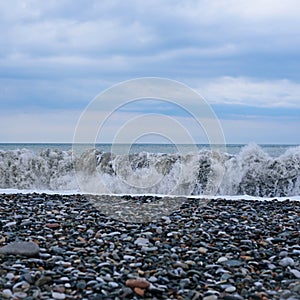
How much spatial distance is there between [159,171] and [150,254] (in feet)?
28.5

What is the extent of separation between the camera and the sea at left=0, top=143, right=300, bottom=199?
1256 centimetres

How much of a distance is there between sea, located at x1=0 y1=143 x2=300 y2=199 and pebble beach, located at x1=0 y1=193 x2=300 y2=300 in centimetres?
520

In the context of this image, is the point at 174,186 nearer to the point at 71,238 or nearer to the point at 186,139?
the point at 186,139

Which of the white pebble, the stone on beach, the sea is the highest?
the sea

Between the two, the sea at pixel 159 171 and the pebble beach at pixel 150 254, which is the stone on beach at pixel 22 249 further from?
the sea at pixel 159 171

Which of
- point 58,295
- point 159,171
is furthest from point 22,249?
point 159,171

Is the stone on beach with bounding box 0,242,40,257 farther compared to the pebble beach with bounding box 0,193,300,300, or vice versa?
the stone on beach with bounding box 0,242,40,257

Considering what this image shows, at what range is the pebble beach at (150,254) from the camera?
3.95 meters

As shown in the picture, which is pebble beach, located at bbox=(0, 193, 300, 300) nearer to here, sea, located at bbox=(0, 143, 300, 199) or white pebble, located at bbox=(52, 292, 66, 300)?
white pebble, located at bbox=(52, 292, 66, 300)

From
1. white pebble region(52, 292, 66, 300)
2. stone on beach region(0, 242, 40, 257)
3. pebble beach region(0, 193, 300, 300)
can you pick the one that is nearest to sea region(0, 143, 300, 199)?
pebble beach region(0, 193, 300, 300)

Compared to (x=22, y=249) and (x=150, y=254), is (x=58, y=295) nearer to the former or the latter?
(x=22, y=249)

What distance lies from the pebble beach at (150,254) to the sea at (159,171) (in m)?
5.20

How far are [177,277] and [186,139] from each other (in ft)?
17.4

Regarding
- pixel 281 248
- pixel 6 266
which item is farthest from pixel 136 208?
pixel 6 266
